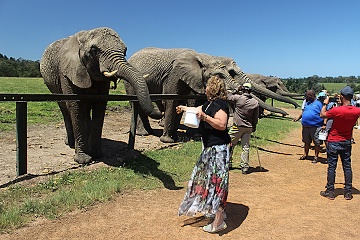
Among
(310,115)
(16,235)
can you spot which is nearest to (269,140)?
(310,115)

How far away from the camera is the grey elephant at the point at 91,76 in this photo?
20.3ft

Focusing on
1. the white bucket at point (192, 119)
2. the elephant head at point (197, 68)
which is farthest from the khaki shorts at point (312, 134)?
the white bucket at point (192, 119)

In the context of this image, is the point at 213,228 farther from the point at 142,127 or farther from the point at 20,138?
the point at 142,127

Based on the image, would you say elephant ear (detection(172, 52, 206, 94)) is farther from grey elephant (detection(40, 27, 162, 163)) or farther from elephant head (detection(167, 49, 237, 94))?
grey elephant (detection(40, 27, 162, 163))

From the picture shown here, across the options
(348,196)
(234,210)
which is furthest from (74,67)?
(348,196)

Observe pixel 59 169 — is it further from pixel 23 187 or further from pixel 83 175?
pixel 23 187

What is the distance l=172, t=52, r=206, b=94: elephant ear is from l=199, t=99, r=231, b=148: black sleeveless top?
18.5 ft

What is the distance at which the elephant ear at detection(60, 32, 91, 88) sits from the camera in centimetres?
675

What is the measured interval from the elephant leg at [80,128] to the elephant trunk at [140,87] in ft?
4.38

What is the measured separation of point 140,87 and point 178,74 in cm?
469

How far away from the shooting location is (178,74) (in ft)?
34.4

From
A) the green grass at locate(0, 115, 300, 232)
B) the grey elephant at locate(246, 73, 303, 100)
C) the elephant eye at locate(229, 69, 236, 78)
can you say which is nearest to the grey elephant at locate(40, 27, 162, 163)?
the green grass at locate(0, 115, 300, 232)

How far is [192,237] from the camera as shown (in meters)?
4.32

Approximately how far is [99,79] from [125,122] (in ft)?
23.7
